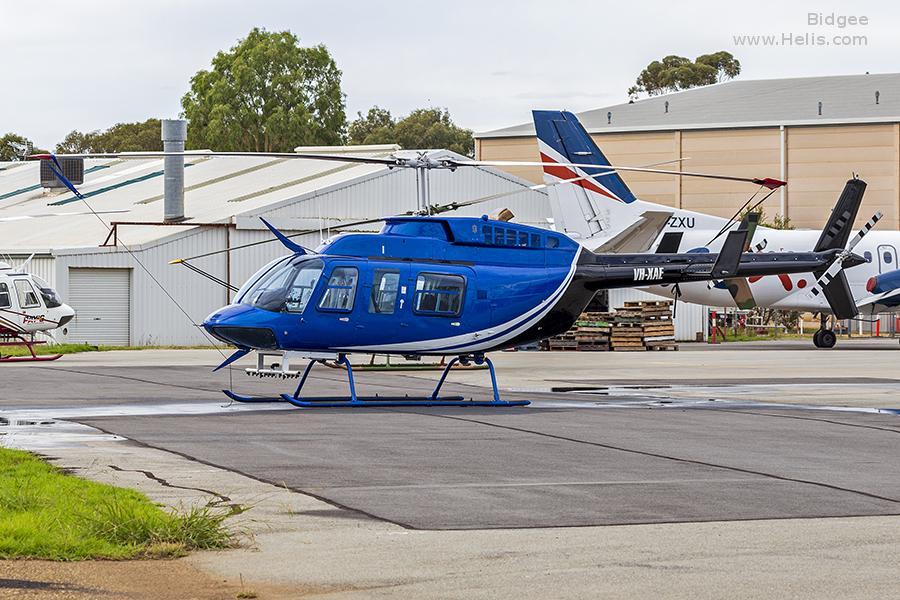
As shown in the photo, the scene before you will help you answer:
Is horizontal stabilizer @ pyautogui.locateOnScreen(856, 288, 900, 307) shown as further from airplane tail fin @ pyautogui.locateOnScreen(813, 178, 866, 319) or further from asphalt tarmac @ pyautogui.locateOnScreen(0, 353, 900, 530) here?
asphalt tarmac @ pyautogui.locateOnScreen(0, 353, 900, 530)

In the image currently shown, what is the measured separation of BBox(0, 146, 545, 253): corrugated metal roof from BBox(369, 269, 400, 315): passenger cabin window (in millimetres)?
25431

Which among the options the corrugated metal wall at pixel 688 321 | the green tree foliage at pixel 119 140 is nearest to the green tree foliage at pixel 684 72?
the green tree foliage at pixel 119 140

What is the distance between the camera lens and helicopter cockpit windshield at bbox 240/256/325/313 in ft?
68.2

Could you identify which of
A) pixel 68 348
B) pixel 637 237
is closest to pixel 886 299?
pixel 637 237

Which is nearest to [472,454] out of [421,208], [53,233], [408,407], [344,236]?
[408,407]

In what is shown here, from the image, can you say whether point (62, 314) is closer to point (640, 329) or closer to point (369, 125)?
point (640, 329)

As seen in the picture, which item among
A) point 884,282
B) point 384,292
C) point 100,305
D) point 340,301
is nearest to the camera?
point 340,301

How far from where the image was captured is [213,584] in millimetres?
7930

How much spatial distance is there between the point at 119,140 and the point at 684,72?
49251 millimetres

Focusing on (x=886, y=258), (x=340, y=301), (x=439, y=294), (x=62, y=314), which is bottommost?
(x=62, y=314)

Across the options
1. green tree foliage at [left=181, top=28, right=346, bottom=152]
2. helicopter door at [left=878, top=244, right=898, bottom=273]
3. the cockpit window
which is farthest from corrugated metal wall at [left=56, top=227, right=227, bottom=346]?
green tree foliage at [left=181, top=28, right=346, bottom=152]

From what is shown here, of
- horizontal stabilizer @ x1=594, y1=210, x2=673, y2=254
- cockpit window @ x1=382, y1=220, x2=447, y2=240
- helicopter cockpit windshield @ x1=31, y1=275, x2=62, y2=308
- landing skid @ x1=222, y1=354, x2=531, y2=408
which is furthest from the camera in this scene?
helicopter cockpit windshield @ x1=31, y1=275, x2=62, y2=308

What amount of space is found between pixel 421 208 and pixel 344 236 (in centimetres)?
218

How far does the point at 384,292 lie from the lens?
21406 millimetres
